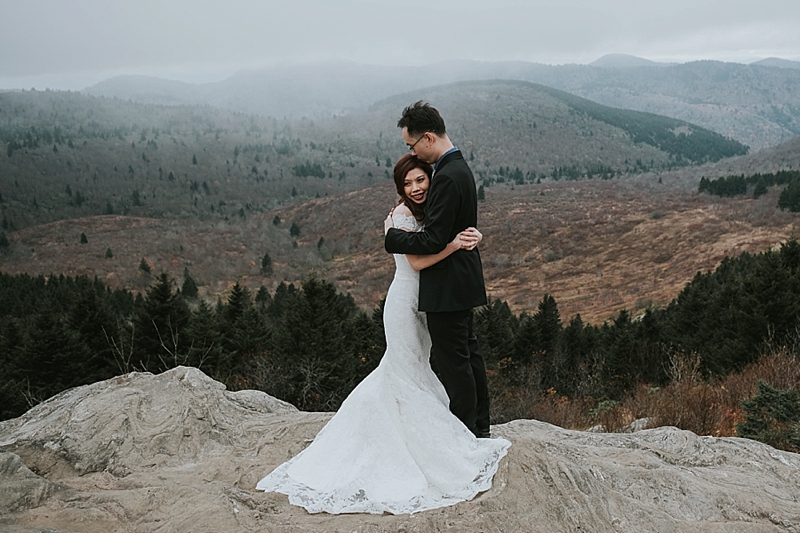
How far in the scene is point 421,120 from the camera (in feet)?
11.4

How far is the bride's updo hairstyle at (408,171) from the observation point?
3.63 meters

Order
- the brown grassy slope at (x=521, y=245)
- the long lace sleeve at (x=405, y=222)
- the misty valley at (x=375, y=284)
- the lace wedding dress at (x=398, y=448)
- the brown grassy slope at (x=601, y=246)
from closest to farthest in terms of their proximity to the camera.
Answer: the lace wedding dress at (x=398, y=448) → the long lace sleeve at (x=405, y=222) → the misty valley at (x=375, y=284) → the brown grassy slope at (x=601, y=246) → the brown grassy slope at (x=521, y=245)

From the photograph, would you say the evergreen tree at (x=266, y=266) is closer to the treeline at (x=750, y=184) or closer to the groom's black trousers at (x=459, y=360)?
the groom's black trousers at (x=459, y=360)

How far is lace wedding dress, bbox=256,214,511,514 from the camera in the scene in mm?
3229

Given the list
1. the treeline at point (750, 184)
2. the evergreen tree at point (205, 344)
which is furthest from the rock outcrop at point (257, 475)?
the treeline at point (750, 184)

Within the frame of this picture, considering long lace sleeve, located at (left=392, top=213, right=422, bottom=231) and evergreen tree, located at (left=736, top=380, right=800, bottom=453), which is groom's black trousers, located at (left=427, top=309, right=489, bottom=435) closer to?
long lace sleeve, located at (left=392, top=213, right=422, bottom=231)

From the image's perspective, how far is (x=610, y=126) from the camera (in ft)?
624

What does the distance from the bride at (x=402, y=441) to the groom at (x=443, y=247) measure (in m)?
0.11

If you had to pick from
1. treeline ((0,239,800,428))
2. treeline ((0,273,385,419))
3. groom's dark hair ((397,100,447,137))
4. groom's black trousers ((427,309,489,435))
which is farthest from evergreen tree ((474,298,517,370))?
groom's dark hair ((397,100,447,137))

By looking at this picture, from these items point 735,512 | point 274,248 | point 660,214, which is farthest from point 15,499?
point 274,248

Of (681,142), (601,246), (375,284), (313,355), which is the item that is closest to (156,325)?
(313,355)

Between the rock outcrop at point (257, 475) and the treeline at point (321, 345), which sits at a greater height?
the rock outcrop at point (257, 475)

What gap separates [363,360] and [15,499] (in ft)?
60.1

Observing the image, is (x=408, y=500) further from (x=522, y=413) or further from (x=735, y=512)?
(x=522, y=413)
